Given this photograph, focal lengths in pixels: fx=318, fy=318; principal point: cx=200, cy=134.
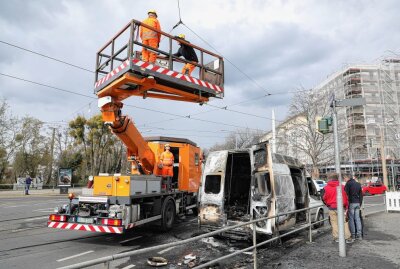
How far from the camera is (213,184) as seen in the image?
28.1ft

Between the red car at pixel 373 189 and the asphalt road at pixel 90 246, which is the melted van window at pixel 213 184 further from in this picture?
the red car at pixel 373 189

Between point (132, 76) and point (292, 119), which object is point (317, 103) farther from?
point (132, 76)

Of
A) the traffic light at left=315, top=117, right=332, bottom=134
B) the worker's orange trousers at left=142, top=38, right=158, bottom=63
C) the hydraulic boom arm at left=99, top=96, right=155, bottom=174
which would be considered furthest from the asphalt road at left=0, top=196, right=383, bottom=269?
the worker's orange trousers at left=142, top=38, right=158, bottom=63

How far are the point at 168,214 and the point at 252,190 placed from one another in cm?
321

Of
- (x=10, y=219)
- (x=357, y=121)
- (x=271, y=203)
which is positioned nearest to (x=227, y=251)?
(x=271, y=203)

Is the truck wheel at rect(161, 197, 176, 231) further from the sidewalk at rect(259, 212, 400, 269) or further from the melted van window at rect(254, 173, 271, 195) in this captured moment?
the sidewalk at rect(259, 212, 400, 269)

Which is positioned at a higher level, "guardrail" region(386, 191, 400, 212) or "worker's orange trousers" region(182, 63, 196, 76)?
"worker's orange trousers" region(182, 63, 196, 76)

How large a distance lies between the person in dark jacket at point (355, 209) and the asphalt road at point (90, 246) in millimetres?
1180

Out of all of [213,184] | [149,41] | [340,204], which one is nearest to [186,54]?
[149,41]

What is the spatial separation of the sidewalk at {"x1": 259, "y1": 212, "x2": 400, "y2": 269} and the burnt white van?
780 mm

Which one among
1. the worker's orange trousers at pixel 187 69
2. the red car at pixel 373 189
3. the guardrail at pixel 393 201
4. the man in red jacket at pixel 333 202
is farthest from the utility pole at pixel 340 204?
the red car at pixel 373 189

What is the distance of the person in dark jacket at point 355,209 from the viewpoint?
8.55 meters

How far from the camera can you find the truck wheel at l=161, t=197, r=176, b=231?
30.9 feet

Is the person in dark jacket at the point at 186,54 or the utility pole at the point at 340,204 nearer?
the utility pole at the point at 340,204
